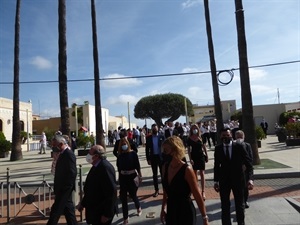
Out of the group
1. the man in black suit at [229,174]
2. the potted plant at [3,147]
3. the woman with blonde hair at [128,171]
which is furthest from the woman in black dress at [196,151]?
the potted plant at [3,147]

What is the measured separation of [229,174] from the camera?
5.61 m

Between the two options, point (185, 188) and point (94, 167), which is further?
point (94, 167)

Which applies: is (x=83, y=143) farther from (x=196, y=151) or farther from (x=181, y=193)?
(x=181, y=193)

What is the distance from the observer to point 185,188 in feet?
12.3

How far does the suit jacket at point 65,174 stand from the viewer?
5.34 m

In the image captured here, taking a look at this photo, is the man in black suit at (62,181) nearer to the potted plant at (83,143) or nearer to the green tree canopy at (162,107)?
the potted plant at (83,143)

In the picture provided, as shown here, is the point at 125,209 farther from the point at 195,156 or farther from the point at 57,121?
the point at 57,121

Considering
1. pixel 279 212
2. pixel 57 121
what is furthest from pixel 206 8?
pixel 57 121

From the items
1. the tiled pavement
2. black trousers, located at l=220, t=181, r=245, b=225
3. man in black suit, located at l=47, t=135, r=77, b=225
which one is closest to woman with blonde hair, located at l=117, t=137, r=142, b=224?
the tiled pavement

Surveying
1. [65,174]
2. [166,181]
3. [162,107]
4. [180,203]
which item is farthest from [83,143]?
[162,107]

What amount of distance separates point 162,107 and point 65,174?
63390 mm

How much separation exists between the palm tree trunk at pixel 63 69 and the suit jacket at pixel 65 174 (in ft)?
19.3

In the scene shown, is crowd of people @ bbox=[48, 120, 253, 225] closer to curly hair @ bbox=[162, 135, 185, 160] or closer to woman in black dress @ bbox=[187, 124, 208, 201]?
curly hair @ bbox=[162, 135, 185, 160]

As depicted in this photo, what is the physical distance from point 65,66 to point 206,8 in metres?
9.12
